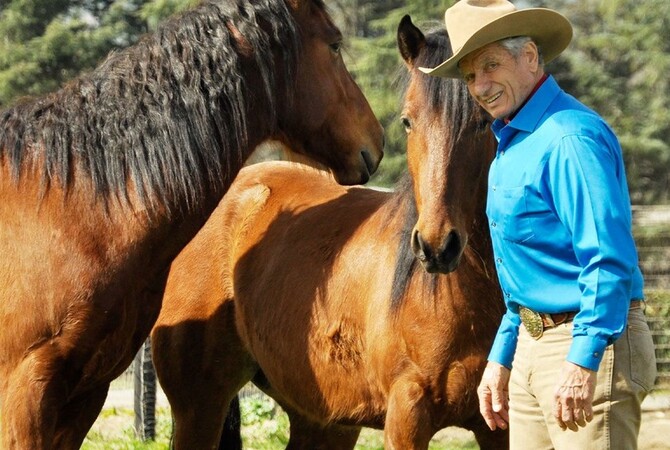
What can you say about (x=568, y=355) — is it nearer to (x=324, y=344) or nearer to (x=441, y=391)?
(x=441, y=391)

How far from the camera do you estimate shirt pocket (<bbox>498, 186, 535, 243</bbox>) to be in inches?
103

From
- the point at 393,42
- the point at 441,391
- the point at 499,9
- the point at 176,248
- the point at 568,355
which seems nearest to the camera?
the point at 568,355

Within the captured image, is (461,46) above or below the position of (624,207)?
above

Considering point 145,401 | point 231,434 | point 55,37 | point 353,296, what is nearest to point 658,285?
point 145,401

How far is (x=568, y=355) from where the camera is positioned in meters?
2.38

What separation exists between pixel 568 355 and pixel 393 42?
14.6m

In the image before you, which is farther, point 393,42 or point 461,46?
point 393,42

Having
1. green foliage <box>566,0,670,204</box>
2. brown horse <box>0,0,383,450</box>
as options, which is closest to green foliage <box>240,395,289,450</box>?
brown horse <box>0,0,383,450</box>

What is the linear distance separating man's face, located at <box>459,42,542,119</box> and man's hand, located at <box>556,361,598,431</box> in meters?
0.76

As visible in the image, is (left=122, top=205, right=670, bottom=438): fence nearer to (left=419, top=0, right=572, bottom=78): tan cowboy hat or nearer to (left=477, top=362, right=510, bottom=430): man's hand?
(left=477, top=362, right=510, bottom=430): man's hand

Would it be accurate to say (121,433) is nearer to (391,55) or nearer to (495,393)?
(495,393)

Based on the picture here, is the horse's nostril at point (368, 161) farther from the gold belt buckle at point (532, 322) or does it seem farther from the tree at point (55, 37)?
the tree at point (55, 37)

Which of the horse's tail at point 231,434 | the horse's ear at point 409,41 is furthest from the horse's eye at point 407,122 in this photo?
the horse's tail at point 231,434

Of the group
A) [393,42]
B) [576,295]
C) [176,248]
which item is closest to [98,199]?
[176,248]
